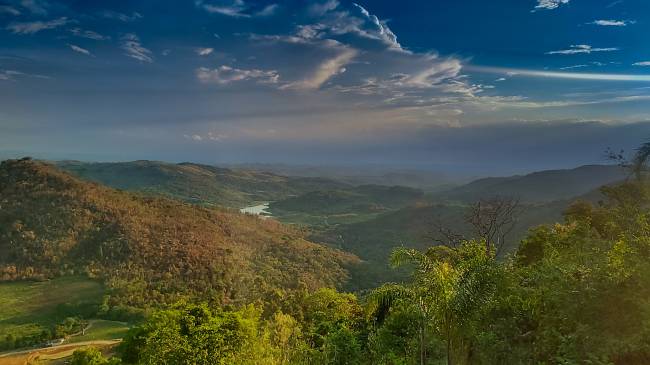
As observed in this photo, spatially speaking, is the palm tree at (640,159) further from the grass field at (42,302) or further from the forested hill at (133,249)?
the grass field at (42,302)

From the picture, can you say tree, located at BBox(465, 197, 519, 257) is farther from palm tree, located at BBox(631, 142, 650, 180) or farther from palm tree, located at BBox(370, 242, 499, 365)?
palm tree, located at BBox(631, 142, 650, 180)

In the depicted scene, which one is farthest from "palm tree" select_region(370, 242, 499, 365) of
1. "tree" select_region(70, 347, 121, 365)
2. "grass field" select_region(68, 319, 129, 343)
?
"grass field" select_region(68, 319, 129, 343)

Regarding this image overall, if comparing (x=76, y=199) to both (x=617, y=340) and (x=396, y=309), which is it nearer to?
(x=396, y=309)

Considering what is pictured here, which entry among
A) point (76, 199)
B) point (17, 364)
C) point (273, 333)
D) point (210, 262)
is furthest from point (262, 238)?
point (273, 333)

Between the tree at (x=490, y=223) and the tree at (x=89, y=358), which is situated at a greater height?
the tree at (x=490, y=223)

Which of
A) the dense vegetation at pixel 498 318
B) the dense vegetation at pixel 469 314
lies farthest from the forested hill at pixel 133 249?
the dense vegetation at pixel 498 318

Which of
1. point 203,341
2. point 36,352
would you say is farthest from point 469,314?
point 36,352

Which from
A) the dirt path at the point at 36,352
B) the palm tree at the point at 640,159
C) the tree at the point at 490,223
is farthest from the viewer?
the dirt path at the point at 36,352
